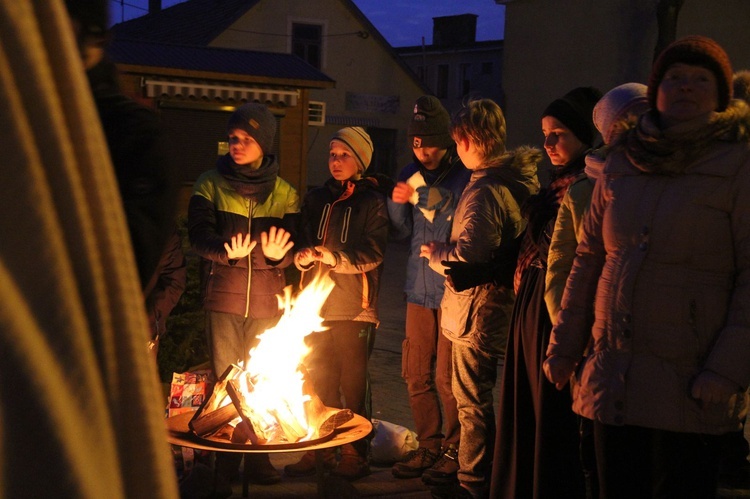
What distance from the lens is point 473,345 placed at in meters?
5.20

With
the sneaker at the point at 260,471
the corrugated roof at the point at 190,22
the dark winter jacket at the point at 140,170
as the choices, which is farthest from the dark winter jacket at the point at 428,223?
the corrugated roof at the point at 190,22

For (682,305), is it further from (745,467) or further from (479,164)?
(745,467)

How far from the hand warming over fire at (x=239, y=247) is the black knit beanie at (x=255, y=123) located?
2.10ft

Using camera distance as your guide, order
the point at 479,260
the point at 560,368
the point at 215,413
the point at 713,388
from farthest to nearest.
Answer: the point at 479,260
the point at 215,413
the point at 560,368
the point at 713,388

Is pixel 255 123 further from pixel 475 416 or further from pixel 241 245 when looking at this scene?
pixel 475 416

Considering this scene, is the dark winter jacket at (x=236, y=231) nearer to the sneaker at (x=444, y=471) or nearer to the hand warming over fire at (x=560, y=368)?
the sneaker at (x=444, y=471)

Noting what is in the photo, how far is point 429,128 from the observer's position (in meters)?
5.92

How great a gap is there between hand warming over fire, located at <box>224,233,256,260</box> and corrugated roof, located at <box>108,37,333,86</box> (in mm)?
12423

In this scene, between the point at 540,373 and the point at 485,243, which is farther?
the point at 485,243

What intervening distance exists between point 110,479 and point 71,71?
0.39 meters

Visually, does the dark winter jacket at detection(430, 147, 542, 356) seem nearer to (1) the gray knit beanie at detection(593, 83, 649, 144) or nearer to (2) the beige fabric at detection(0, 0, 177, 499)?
(1) the gray knit beanie at detection(593, 83, 649, 144)

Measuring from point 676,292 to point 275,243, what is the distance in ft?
9.91

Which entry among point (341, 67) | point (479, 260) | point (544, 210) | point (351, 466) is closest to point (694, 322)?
point (544, 210)

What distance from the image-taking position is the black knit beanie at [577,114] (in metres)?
4.66
